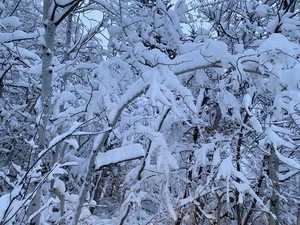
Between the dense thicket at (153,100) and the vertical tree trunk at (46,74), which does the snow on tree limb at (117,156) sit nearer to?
the dense thicket at (153,100)

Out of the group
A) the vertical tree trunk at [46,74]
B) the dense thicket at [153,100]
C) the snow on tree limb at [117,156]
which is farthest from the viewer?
the vertical tree trunk at [46,74]

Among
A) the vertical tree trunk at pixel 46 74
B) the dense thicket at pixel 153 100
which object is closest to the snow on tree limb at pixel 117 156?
the dense thicket at pixel 153 100

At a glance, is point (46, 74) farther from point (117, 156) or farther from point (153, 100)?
point (153, 100)

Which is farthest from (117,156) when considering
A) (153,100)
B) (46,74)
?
(46,74)

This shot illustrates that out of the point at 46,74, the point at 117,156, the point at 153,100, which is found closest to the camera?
the point at 153,100

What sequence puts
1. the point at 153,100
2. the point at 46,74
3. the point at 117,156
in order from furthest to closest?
the point at 46,74
the point at 117,156
the point at 153,100

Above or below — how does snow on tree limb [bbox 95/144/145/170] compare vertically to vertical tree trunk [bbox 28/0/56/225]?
below

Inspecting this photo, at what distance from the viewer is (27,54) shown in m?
3.72

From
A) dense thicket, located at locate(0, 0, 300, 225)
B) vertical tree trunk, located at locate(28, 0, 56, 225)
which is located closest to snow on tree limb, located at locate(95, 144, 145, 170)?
dense thicket, located at locate(0, 0, 300, 225)

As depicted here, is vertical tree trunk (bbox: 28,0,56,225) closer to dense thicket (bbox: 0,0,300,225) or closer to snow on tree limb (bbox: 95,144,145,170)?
dense thicket (bbox: 0,0,300,225)

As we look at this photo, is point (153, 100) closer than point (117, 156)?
Yes

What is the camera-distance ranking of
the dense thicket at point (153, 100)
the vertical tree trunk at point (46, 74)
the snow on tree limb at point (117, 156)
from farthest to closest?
the vertical tree trunk at point (46, 74), the snow on tree limb at point (117, 156), the dense thicket at point (153, 100)

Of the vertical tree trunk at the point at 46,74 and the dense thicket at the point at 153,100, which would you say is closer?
the dense thicket at the point at 153,100

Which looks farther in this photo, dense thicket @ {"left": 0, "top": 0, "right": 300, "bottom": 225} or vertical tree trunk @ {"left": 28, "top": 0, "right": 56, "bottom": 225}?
vertical tree trunk @ {"left": 28, "top": 0, "right": 56, "bottom": 225}
